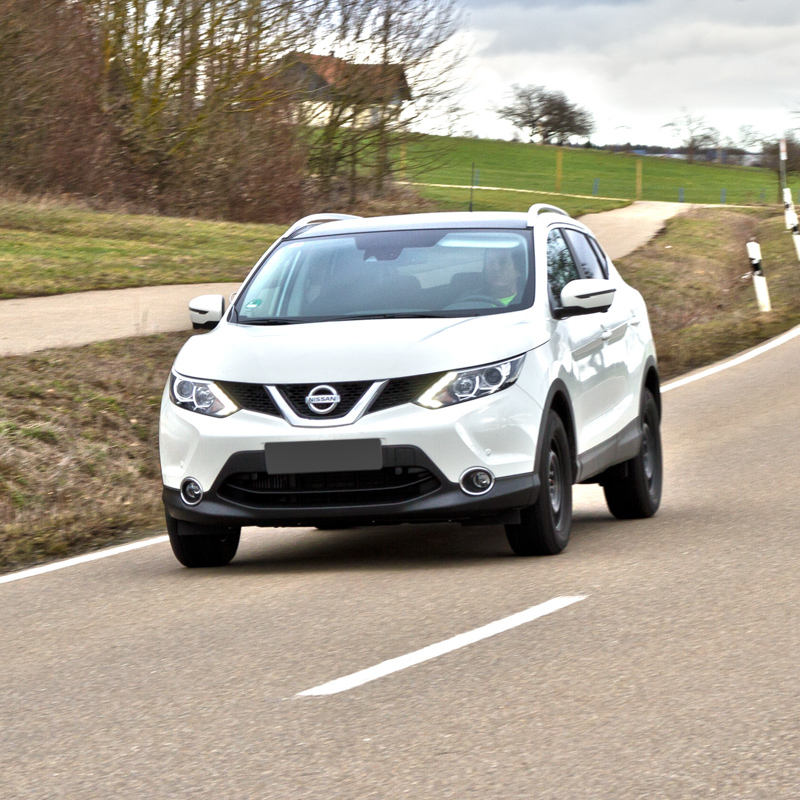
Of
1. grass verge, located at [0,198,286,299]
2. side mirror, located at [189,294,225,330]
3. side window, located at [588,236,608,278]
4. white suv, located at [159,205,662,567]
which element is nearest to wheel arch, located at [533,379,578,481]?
white suv, located at [159,205,662,567]

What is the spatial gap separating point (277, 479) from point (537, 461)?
120cm

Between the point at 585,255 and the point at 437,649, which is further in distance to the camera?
the point at 585,255

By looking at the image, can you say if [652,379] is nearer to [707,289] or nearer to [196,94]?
[707,289]

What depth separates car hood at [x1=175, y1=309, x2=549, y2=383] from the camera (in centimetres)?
738

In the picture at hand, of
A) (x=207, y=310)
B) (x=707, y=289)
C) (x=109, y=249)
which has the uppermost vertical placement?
(x=207, y=310)

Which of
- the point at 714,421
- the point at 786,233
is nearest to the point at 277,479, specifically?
the point at 714,421

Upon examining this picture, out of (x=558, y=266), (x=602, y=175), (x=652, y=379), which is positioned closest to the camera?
(x=558, y=266)

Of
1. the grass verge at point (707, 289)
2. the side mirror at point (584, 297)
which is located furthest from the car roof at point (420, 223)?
the grass verge at point (707, 289)

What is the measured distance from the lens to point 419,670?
220 inches

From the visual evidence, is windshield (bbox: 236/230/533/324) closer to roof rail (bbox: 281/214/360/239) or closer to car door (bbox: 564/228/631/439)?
roof rail (bbox: 281/214/360/239)

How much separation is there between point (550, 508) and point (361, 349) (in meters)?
1.20

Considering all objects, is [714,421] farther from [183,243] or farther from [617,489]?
[183,243]

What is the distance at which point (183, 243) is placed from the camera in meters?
25.2

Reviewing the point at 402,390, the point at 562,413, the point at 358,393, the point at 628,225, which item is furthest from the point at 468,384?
the point at 628,225
